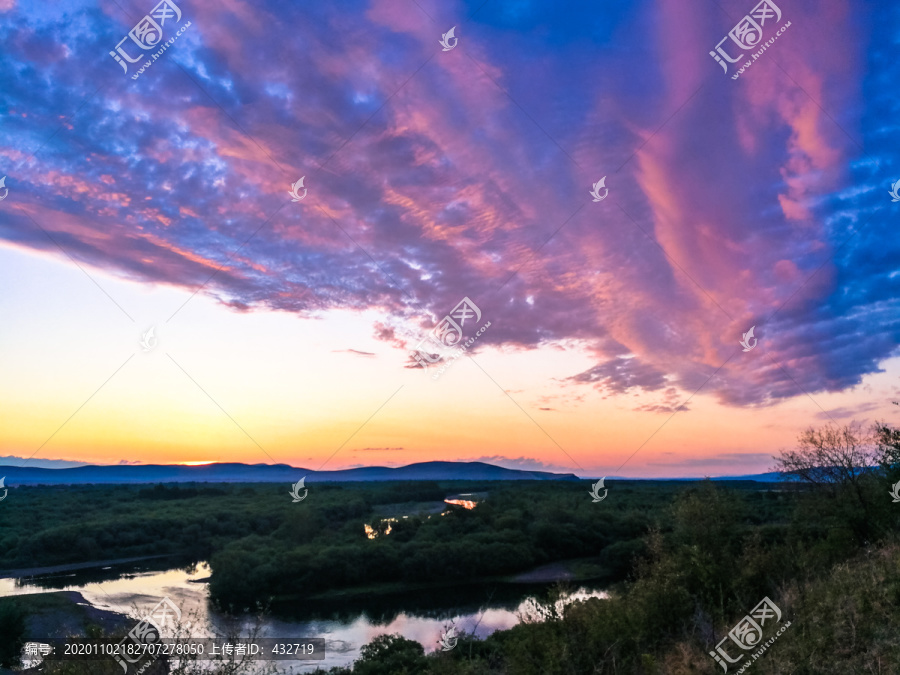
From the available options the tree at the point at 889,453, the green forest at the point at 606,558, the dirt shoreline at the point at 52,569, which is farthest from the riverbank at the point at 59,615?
the tree at the point at 889,453

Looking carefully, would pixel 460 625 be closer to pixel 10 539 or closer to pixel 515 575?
pixel 515 575

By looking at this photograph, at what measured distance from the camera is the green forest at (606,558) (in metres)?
13.1

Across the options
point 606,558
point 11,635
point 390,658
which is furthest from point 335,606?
point 606,558

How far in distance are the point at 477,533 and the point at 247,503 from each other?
4064 centimetres

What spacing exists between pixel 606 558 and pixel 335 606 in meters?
26.0

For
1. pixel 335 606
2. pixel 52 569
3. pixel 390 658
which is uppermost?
pixel 52 569

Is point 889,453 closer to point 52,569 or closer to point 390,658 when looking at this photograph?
point 390,658

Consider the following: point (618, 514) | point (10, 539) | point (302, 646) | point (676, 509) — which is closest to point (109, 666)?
point (302, 646)

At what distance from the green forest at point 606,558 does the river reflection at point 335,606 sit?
3.22 meters

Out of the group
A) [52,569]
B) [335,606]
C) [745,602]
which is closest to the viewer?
[745,602]

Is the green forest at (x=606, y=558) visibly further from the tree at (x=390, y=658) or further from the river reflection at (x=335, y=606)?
the river reflection at (x=335, y=606)

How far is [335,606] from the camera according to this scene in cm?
4431

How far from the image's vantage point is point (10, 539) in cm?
5447

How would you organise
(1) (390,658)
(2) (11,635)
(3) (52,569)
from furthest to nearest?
(3) (52,569) < (2) (11,635) < (1) (390,658)
